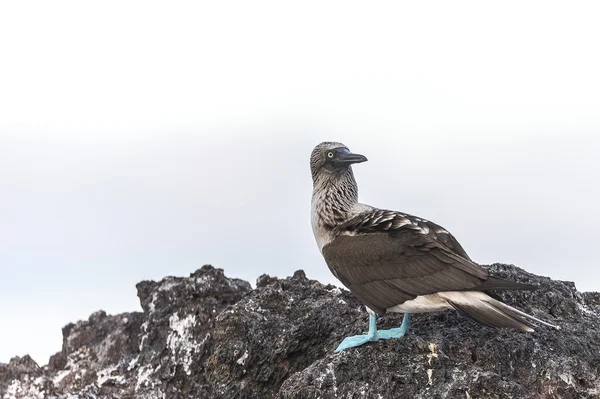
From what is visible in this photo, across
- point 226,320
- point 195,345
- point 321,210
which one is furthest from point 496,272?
point 195,345

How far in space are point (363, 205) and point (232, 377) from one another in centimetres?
278

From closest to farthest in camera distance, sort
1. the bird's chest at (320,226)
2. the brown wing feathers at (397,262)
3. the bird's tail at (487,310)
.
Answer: the bird's tail at (487,310), the brown wing feathers at (397,262), the bird's chest at (320,226)

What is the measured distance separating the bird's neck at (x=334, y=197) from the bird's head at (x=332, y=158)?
0.07 m

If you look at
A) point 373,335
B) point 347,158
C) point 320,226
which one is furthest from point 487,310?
point 347,158

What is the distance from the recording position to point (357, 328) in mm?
9570

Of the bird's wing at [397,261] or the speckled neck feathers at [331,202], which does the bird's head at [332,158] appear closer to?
the speckled neck feathers at [331,202]

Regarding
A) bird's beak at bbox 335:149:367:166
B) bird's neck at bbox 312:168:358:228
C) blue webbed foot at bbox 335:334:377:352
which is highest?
bird's beak at bbox 335:149:367:166

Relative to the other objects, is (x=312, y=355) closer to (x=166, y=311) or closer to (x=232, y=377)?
(x=232, y=377)

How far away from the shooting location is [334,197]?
9906 millimetres

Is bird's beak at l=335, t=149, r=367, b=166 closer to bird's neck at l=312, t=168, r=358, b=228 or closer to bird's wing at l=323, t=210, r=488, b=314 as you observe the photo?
bird's neck at l=312, t=168, r=358, b=228

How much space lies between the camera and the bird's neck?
32.0 feet

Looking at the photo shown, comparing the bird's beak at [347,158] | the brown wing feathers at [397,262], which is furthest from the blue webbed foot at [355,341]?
the bird's beak at [347,158]

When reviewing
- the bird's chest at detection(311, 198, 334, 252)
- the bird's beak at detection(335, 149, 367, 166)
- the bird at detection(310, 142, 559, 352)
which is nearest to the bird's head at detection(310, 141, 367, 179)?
the bird's beak at detection(335, 149, 367, 166)

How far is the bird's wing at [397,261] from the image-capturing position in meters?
8.47
